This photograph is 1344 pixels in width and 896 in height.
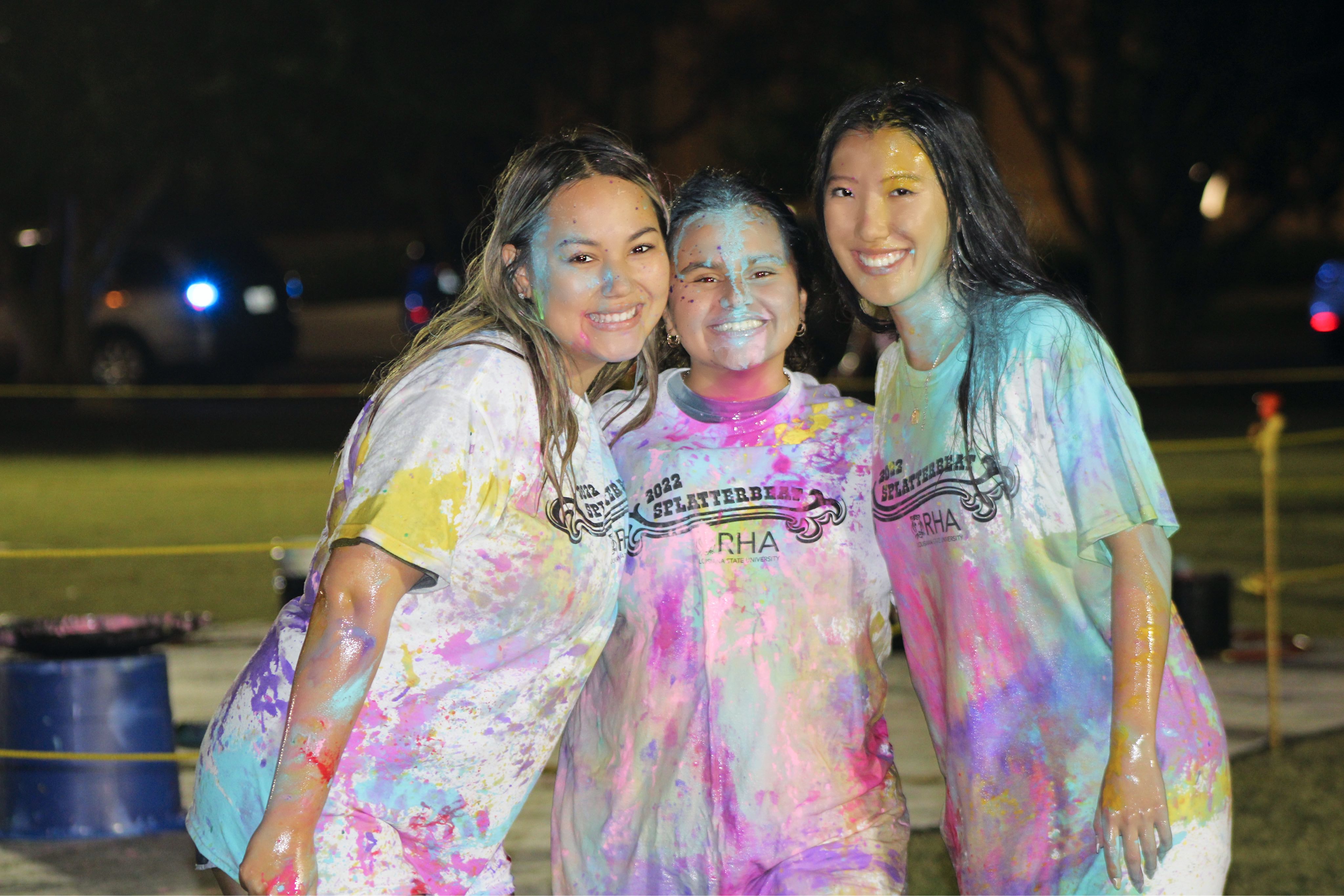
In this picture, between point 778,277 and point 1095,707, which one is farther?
point 778,277

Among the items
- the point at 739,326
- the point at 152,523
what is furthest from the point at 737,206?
the point at 152,523

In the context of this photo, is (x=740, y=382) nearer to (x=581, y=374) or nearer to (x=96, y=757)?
(x=581, y=374)

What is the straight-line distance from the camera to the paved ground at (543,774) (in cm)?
474

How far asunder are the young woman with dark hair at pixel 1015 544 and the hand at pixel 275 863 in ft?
3.60

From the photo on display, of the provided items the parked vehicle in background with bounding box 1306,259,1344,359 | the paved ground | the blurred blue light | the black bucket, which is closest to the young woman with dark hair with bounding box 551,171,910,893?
the paved ground

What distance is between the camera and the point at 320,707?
2.25 m

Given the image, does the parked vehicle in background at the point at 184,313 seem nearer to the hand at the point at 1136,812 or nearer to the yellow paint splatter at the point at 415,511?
the yellow paint splatter at the point at 415,511

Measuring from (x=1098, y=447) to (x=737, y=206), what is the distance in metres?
0.90

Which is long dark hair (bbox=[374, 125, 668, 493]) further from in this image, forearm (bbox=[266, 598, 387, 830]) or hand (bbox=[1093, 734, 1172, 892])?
hand (bbox=[1093, 734, 1172, 892])

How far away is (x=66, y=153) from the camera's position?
19.6 meters

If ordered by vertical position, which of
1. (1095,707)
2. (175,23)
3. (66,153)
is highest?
(175,23)

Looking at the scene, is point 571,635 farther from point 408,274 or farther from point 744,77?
point 744,77

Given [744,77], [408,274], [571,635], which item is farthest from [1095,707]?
[744,77]

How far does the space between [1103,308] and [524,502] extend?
20.2 m
